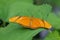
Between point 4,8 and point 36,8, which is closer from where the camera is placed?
point 36,8

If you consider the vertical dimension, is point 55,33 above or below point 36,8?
below

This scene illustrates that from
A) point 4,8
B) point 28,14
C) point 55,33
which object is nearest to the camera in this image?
point 28,14

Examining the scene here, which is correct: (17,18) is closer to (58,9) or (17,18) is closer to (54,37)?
(54,37)

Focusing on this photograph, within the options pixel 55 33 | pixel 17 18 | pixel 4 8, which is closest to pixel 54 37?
pixel 55 33

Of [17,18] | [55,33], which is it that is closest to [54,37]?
[55,33]

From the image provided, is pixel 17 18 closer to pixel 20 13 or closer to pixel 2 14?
pixel 20 13

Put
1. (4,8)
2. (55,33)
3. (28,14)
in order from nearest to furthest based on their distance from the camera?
(28,14), (55,33), (4,8)

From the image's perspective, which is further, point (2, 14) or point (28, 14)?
point (2, 14)

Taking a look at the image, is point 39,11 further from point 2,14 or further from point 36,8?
point 2,14
